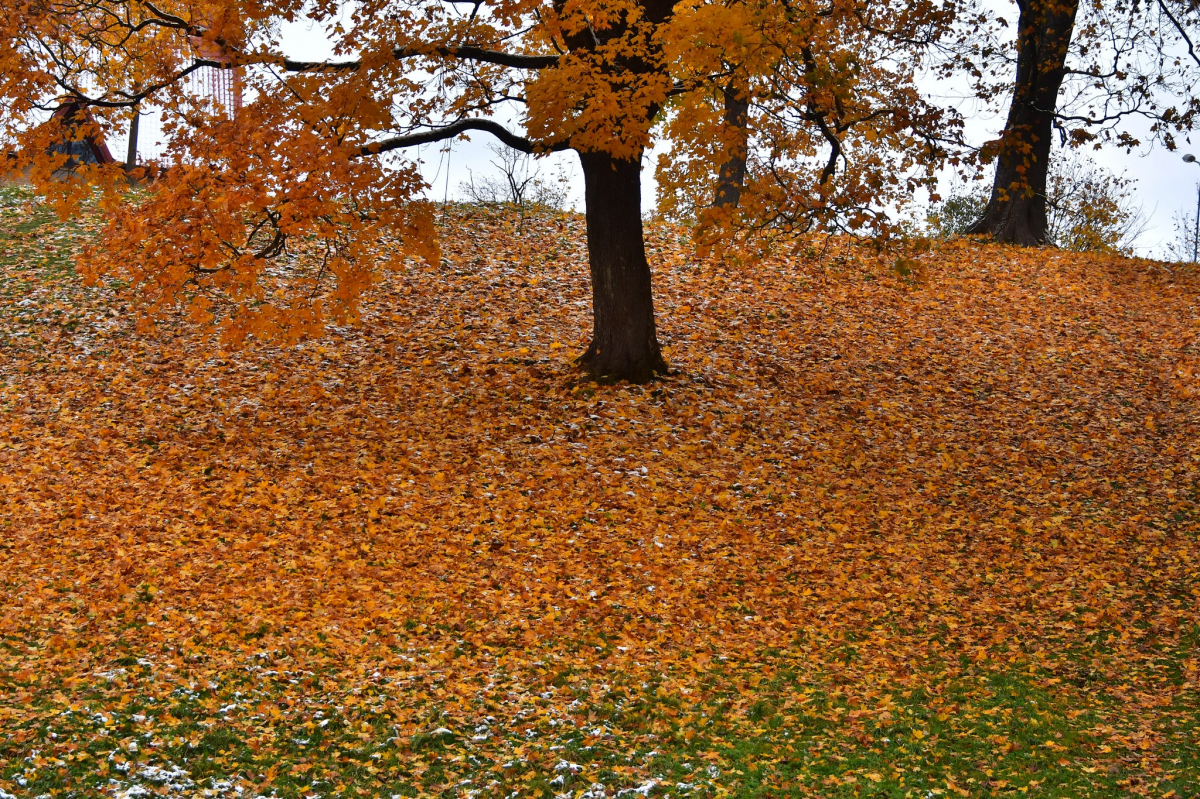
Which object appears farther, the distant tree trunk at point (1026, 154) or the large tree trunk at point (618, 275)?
the distant tree trunk at point (1026, 154)

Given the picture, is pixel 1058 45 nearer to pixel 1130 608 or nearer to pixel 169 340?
pixel 1130 608

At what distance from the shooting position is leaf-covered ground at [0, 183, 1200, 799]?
595 cm

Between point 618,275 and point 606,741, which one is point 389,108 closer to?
point 618,275

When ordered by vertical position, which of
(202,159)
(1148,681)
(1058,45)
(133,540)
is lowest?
(1148,681)

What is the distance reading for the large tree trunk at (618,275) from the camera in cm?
1222

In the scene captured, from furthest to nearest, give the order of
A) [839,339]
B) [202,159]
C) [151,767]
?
[839,339], [202,159], [151,767]

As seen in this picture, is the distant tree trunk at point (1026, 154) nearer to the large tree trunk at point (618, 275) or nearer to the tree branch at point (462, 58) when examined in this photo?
the large tree trunk at point (618, 275)

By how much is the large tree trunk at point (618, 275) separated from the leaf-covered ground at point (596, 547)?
0.42 metres

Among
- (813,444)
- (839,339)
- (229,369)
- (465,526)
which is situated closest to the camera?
(465,526)

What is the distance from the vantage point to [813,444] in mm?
11578

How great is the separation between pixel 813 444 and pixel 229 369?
755 cm

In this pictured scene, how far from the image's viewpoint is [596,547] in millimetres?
9031

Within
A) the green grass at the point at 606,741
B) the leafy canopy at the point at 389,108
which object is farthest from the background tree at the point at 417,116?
the green grass at the point at 606,741

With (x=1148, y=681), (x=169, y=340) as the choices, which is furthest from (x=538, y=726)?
(x=169, y=340)
